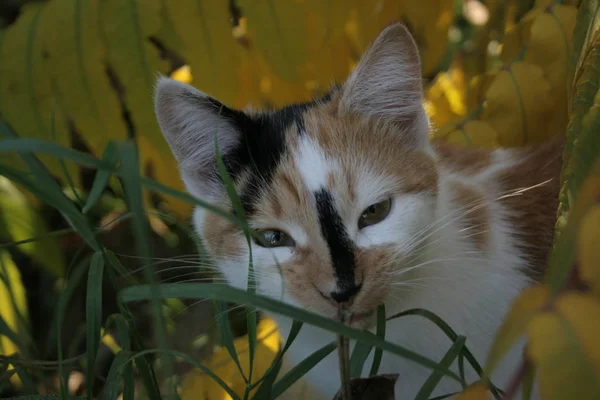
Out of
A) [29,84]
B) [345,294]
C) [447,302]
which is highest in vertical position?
[29,84]

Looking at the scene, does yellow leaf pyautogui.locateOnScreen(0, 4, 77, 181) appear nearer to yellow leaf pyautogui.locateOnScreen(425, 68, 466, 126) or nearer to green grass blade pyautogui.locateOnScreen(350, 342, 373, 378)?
green grass blade pyautogui.locateOnScreen(350, 342, 373, 378)

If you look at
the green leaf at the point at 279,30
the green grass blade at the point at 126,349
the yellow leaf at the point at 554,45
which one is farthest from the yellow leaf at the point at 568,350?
the yellow leaf at the point at 554,45

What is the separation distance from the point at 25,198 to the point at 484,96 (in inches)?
54.6

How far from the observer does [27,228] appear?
1.78 meters

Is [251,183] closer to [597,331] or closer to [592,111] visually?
[592,111]

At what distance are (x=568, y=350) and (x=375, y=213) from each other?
2.34 feet

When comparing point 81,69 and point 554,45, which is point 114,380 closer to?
point 81,69

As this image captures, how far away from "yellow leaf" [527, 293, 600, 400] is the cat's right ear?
783mm

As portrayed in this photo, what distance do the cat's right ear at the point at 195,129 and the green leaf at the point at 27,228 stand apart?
637mm

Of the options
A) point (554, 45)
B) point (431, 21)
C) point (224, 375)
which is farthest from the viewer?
point (431, 21)

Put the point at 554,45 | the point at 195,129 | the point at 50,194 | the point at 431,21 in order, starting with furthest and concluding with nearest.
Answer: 1. the point at 431,21
2. the point at 554,45
3. the point at 195,129
4. the point at 50,194

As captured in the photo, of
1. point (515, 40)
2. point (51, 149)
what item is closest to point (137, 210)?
point (51, 149)

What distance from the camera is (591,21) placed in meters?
1.15

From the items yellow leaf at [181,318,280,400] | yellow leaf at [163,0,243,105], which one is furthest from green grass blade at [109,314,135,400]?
yellow leaf at [163,0,243,105]
